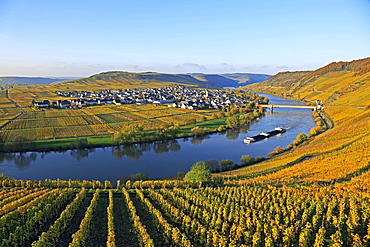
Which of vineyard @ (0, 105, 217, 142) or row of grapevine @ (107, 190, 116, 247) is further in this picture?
vineyard @ (0, 105, 217, 142)

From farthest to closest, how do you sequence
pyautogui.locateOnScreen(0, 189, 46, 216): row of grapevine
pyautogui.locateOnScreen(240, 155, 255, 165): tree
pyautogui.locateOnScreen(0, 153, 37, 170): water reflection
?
pyautogui.locateOnScreen(240, 155, 255, 165): tree
pyautogui.locateOnScreen(0, 153, 37, 170): water reflection
pyautogui.locateOnScreen(0, 189, 46, 216): row of grapevine

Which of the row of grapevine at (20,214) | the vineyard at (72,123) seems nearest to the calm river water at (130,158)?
the vineyard at (72,123)

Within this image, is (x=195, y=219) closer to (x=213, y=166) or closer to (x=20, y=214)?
(x=20, y=214)

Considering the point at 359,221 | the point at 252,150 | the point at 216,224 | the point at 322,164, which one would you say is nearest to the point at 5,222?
the point at 216,224

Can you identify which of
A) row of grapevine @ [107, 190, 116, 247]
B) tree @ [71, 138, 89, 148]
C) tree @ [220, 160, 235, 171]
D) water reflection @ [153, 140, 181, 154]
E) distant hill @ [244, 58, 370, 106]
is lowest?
tree @ [220, 160, 235, 171]

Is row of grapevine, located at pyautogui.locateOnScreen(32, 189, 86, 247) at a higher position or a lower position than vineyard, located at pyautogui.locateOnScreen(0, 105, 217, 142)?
lower

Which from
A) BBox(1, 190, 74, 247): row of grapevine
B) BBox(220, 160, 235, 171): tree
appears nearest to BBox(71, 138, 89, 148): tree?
BBox(1, 190, 74, 247): row of grapevine

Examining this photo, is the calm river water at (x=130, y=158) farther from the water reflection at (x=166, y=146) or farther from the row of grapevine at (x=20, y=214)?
the row of grapevine at (x=20, y=214)

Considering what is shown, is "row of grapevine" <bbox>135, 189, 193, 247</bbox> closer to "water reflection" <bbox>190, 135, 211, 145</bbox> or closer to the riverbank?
the riverbank

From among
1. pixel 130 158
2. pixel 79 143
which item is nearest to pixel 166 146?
pixel 130 158
